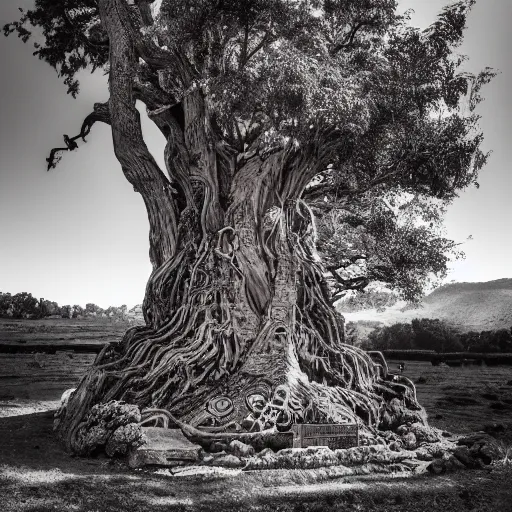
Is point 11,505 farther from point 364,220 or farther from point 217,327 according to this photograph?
point 364,220

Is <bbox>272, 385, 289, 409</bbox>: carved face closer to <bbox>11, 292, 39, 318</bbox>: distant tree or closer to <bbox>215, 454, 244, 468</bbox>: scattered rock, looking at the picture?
<bbox>215, 454, 244, 468</bbox>: scattered rock

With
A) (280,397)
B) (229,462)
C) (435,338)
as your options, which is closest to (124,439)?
(229,462)

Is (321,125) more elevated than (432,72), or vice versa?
(432,72)

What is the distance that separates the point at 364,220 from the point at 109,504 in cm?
911

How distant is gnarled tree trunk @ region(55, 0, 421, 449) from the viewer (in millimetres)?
6410

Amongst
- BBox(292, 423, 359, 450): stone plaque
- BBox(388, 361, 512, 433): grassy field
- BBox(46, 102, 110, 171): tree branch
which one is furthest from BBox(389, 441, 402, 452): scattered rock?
BBox(46, 102, 110, 171): tree branch

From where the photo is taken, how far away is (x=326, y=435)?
19.3 ft

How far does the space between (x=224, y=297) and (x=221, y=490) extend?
2.98 meters

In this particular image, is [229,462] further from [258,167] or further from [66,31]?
[66,31]

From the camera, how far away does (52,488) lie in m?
4.28

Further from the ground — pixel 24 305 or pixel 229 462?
pixel 24 305

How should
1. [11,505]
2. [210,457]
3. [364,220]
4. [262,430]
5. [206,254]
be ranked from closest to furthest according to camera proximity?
[11,505] → [210,457] → [262,430] → [206,254] → [364,220]

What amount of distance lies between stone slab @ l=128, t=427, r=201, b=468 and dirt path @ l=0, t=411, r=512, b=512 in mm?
143

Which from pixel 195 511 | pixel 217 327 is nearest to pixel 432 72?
pixel 217 327
